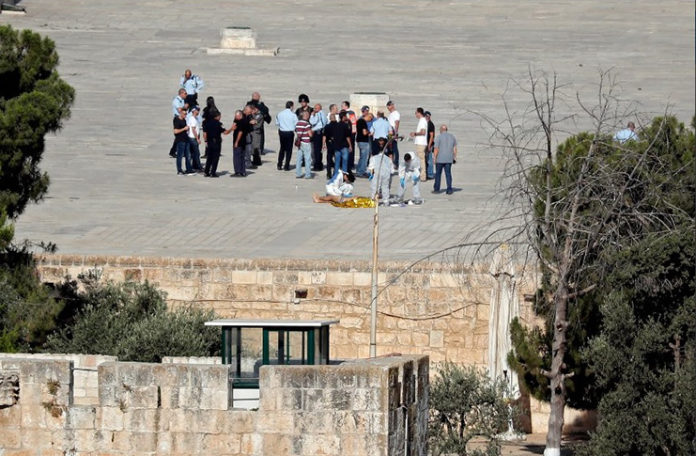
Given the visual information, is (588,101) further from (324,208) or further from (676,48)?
(324,208)

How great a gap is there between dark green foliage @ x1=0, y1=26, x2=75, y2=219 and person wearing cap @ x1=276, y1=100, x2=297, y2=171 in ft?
31.2

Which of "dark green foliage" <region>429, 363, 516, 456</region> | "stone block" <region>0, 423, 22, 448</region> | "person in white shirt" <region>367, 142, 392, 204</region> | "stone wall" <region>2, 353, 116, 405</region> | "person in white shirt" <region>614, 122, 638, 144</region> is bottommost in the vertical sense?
"dark green foliage" <region>429, 363, 516, 456</region>

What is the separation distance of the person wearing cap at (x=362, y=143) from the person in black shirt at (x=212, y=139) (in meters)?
2.16

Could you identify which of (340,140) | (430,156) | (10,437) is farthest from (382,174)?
(10,437)

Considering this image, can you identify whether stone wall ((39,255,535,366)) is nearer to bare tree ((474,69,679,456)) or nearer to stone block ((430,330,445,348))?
stone block ((430,330,445,348))

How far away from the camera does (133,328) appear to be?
77.5 feet

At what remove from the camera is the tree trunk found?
22.4 metres

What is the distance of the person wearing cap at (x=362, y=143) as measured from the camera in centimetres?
3344

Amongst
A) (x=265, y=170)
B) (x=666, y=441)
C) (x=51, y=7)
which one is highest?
(x=51, y=7)

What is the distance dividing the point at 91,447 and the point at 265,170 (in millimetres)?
18639

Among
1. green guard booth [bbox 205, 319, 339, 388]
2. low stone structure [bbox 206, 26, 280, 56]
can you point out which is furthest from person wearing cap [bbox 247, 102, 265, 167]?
Answer: green guard booth [bbox 205, 319, 339, 388]

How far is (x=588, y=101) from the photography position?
3994cm

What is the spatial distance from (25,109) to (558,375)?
6.68 metres

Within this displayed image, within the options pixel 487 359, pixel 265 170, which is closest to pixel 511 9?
pixel 265 170
